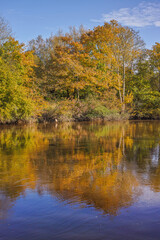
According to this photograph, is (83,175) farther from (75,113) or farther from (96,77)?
(96,77)

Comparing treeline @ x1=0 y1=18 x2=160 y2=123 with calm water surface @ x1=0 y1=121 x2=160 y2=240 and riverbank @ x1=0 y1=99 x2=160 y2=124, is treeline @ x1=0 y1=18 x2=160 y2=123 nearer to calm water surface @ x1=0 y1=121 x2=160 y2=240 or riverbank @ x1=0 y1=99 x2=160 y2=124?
riverbank @ x1=0 y1=99 x2=160 y2=124

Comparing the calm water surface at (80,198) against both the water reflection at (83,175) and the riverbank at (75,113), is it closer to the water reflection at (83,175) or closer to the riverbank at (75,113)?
the water reflection at (83,175)

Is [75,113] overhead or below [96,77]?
below

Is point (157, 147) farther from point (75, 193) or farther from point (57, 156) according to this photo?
point (75, 193)

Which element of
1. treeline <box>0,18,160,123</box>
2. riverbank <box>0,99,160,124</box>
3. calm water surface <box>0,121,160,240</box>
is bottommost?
calm water surface <box>0,121,160,240</box>

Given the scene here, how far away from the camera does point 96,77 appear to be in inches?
1368

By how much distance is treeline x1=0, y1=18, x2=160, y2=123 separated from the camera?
30000 mm

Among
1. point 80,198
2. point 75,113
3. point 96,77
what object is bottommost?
point 80,198

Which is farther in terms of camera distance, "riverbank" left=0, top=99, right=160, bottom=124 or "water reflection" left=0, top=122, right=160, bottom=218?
"riverbank" left=0, top=99, right=160, bottom=124

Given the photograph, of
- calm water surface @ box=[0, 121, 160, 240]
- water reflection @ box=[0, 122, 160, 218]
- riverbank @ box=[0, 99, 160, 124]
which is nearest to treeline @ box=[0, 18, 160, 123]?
riverbank @ box=[0, 99, 160, 124]

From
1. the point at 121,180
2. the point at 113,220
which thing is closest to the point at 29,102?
the point at 121,180

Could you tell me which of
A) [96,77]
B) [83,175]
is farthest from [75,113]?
[83,175]

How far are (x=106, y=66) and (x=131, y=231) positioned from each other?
107ft

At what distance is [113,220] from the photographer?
13.8 feet
